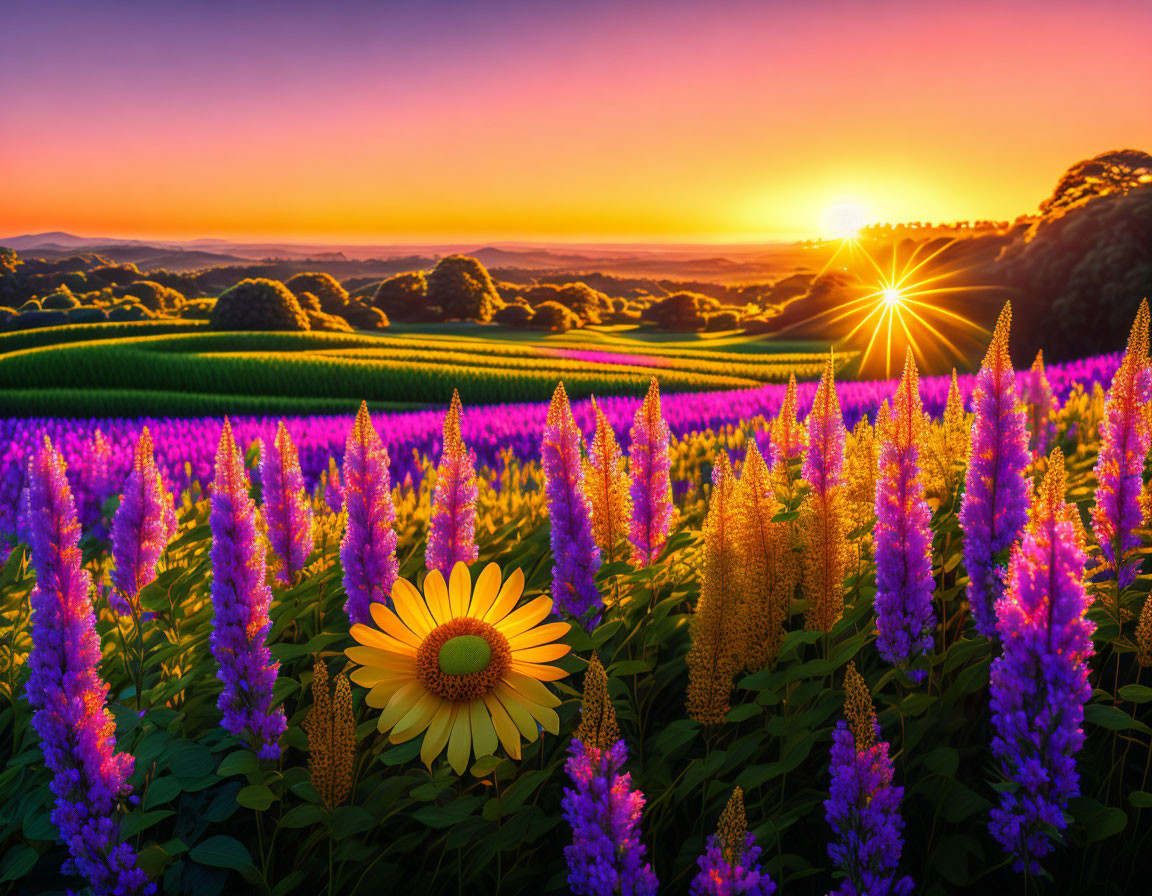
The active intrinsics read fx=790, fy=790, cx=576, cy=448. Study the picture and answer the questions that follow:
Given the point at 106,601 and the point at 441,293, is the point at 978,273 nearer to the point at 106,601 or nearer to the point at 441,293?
the point at 106,601

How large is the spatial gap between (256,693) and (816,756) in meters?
1.66

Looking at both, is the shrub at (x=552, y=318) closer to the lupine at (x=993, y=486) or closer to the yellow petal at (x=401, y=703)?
the lupine at (x=993, y=486)

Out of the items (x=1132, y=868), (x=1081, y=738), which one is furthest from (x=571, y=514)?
(x=1132, y=868)

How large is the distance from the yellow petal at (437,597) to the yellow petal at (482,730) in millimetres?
277

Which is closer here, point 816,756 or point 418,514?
point 816,756

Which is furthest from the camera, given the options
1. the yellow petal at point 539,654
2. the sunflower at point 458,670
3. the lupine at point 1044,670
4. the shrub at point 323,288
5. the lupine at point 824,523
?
the shrub at point 323,288

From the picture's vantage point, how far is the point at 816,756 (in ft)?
8.02

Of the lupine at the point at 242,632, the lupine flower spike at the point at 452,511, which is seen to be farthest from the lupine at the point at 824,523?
the lupine at the point at 242,632

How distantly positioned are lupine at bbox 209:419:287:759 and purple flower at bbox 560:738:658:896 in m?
0.93

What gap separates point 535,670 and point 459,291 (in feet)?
235

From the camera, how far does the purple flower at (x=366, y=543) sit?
7.93ft

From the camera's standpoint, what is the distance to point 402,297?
7044cm

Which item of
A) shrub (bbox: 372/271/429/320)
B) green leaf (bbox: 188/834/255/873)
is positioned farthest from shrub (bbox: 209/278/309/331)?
green leaf (bbox: 188/834/255/873)

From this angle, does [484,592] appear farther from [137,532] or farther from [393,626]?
[137,532]
